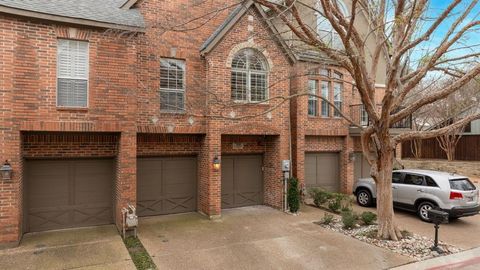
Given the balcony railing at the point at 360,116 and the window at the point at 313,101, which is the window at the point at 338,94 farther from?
the window at the point at 313,101

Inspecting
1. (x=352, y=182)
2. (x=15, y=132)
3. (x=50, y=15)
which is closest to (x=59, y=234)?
(x=15, y=132)

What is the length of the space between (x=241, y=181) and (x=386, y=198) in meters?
5.42

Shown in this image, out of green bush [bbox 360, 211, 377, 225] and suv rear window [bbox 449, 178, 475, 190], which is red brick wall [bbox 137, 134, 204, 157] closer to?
green bush [bbox 360, 211, 377, 225]

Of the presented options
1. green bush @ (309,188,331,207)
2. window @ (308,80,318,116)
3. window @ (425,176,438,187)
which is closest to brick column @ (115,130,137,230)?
green bush @ (309,188,331,207)

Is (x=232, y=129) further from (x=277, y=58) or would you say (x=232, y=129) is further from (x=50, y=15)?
(x=50, y=15)

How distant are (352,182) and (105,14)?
12.4 metres

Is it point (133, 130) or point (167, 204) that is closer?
point (133, 130)

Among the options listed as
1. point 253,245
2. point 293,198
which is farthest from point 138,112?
point 293,198

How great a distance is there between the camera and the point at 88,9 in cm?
884

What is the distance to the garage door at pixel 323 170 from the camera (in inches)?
549

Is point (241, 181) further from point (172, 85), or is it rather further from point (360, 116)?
point (360, 116)

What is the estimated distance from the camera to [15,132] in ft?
24.9

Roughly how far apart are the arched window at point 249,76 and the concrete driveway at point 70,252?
6121mm

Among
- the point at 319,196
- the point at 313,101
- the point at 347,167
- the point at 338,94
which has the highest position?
the point at 338,94
